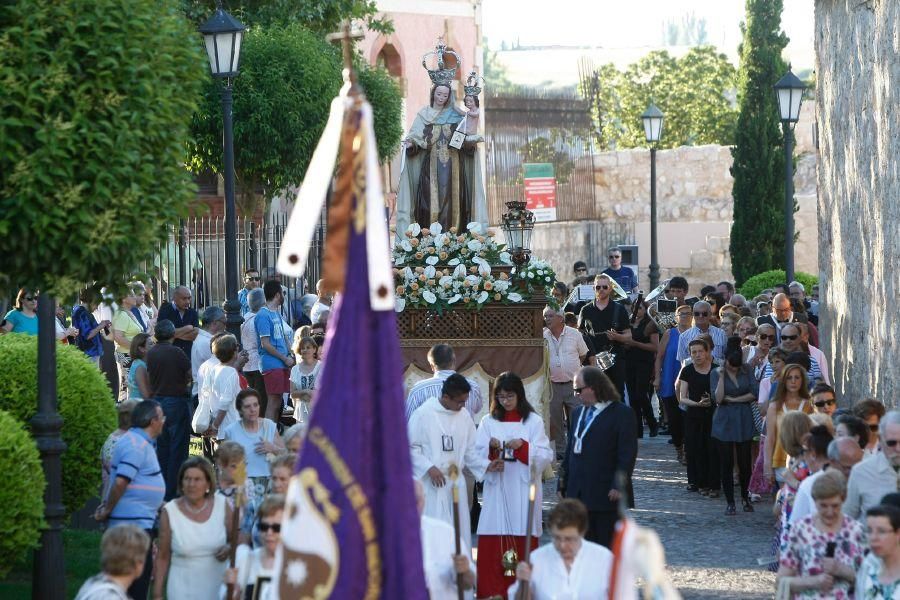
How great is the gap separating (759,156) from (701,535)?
21480mm

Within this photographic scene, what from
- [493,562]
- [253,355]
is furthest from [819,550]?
[253,355]

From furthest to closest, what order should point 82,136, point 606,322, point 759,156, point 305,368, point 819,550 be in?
point 759,156 < point 606,322 < point 305,368 < point 819,550 < point 82,136

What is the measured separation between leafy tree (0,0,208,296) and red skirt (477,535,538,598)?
338 cm

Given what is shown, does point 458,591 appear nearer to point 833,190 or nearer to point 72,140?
point 72,140

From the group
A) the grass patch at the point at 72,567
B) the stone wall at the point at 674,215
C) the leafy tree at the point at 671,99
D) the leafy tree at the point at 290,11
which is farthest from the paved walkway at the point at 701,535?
the leafy tree at the point at 671,99

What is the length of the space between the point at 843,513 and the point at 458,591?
2219 mm

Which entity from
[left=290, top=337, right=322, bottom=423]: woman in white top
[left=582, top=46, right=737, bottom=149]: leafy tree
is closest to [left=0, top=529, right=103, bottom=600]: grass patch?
[left=290, top=337, right=322, bottom=423]: woman in white top

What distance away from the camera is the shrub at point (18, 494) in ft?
29.0

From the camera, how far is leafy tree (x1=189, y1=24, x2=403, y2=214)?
987 inches

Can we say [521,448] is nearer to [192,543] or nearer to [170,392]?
[192,543]

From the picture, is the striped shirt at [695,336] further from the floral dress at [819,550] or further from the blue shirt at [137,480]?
the floral dress at [819,550]

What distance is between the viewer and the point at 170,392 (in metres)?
13.5

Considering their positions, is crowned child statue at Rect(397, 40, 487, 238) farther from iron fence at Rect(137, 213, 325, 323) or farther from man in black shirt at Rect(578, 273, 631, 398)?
iron fence at Rect(137, 213, 325, 323)

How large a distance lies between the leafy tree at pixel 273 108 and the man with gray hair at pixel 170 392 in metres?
11.2
